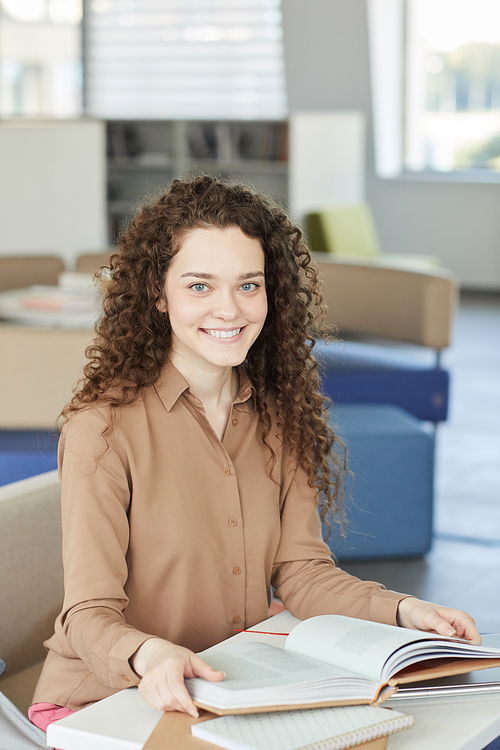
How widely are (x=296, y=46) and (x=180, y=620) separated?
7864 millimetres

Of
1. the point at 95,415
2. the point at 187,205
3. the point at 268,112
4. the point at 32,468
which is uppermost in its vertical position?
the point at 268,112

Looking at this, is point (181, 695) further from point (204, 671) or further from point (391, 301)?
point (391, 301)

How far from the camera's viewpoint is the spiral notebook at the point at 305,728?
93cm

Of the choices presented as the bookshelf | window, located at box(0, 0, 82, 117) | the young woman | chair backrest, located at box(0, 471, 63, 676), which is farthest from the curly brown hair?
window, located at box(0, 0, 82, 117)

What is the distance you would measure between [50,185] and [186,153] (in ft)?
5.60

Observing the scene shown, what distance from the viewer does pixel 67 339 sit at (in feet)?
8.63

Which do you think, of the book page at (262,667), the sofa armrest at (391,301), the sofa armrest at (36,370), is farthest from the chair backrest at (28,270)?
the book page at (262,667)

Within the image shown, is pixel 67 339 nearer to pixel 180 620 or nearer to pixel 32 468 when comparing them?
pixel 32 468

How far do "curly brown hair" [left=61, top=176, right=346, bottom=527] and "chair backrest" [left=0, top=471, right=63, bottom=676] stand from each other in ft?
1.05

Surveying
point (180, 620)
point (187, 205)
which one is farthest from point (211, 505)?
point (187, 205)

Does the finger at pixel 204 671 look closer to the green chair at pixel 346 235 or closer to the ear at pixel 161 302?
the ear at pixel 161 302

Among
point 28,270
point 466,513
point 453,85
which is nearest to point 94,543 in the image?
point 466,513

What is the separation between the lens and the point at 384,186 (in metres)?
8.70

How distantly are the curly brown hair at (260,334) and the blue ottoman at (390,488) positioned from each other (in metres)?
1.38
